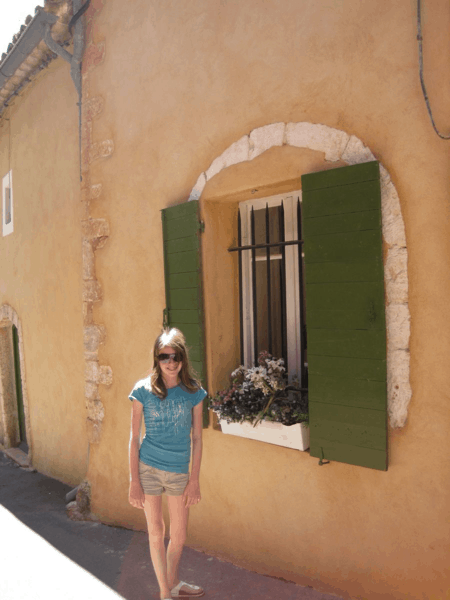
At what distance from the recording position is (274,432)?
3.52 metres

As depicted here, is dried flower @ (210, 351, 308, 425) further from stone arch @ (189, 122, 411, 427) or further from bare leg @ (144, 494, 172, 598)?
bare leg @ (144, 494, 172, 598)

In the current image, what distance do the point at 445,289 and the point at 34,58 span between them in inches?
227

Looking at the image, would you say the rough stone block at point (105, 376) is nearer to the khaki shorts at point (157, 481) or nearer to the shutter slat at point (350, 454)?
the khaki shorts at point (157, 481)

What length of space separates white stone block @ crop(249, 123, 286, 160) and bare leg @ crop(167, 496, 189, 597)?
2.20m

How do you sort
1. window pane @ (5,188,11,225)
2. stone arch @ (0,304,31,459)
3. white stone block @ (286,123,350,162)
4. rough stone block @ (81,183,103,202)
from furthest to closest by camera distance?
stone arch @ (0,304,31,459) → window pane @ (5,188,11,225) → rough stone block @ (81,183,103,202) → white stone block @ (286,123,350,162)

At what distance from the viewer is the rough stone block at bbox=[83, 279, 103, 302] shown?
16.7 feet

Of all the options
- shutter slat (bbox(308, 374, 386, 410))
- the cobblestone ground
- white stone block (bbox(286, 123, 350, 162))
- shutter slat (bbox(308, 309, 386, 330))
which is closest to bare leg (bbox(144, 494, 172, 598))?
the cobblestone ground

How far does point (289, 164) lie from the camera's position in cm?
345

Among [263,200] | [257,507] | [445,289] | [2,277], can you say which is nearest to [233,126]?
[263,200]

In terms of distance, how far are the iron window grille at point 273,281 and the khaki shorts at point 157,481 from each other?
1.14 meters

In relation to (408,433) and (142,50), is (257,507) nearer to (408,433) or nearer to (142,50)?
(408,433)

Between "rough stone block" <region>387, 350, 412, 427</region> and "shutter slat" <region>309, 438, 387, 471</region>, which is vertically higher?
"rough stone block" <region>387, 350, 412, 427</region>

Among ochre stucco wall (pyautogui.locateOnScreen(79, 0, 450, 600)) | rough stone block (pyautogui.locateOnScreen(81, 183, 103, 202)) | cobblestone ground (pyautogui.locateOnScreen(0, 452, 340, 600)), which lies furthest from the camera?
rough stone block (pyautogui.locateOnScreen(81, 183, 103, 202))

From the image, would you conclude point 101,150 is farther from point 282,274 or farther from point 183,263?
point 282,274
